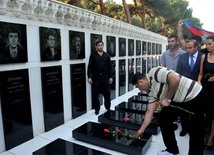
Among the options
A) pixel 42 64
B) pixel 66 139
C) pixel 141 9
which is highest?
pixel 141 9

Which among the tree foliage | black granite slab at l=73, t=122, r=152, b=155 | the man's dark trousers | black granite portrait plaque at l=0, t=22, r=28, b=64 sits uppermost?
the tree foliage

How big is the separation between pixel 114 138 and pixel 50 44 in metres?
1.95

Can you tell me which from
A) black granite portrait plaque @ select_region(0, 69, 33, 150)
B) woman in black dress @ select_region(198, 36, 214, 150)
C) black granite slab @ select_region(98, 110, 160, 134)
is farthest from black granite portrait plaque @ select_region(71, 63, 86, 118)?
woman in black dress @ select_region(198, 36, 214, 150)

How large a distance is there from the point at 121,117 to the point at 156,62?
23.7 feet

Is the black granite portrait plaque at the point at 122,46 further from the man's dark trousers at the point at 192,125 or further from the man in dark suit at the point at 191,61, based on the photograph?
the man's dark trousers at the point at 192,125

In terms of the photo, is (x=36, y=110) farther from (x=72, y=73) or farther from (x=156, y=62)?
(x=156, y=62)

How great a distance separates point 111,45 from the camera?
18.2 ft

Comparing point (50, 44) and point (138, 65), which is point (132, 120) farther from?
point (138, 65)

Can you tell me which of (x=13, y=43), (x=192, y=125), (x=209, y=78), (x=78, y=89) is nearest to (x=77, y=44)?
(x=78, y=89)

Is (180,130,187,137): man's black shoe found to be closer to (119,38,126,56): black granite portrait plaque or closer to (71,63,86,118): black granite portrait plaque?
(71,63,86,118): black granite portrait plaque

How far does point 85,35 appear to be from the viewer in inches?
172

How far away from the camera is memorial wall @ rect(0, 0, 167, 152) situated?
2715 mm

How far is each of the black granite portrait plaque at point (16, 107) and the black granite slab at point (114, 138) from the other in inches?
31.2

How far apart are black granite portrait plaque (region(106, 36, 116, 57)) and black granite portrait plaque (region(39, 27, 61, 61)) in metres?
2.01
